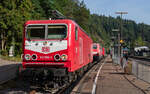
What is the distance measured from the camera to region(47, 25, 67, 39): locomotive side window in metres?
10.1

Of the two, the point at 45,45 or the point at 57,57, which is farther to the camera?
the point at 45,45

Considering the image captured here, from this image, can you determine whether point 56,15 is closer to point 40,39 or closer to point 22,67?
point 40,39

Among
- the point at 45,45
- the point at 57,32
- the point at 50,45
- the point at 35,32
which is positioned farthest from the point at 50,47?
the point at 35,32

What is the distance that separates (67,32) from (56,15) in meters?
3.18

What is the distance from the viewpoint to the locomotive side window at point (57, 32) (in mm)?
10141

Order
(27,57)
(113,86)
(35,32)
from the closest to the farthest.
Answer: (27,57) → (35,32) → (113,86)

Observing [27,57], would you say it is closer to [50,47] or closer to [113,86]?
[50,47]

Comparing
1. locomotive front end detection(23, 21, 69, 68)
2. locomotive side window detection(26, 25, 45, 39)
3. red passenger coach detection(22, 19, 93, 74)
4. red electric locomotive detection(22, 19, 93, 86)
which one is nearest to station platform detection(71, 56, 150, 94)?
red electric locomotive detection(22, 19, 93, 86)

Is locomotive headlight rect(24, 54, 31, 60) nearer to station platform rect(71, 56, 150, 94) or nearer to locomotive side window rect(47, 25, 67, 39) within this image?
locomotive side window rect(47, 25, 67, 39)

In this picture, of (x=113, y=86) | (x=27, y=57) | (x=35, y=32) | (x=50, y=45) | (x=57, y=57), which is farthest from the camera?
(x=113, y=86)

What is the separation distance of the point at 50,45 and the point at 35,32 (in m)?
1.03

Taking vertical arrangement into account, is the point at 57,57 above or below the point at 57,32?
below

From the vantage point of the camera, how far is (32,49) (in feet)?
33.2

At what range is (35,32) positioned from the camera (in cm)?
1041
